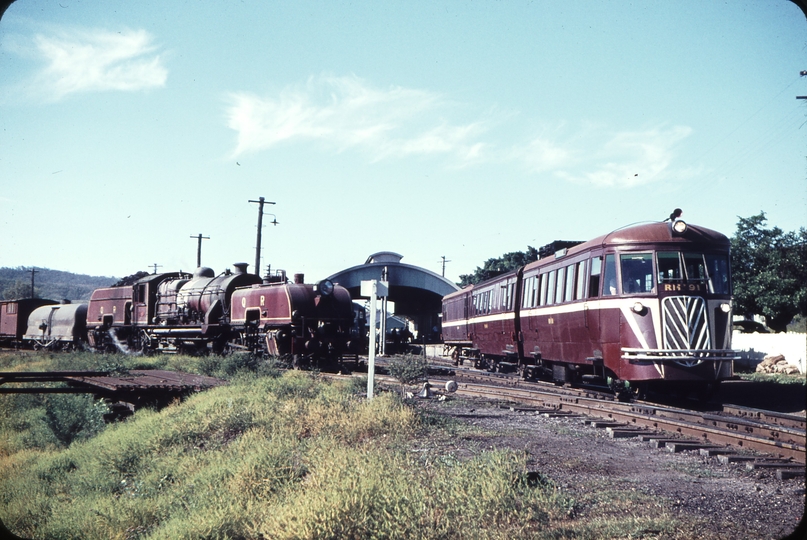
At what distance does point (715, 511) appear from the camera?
5.43m

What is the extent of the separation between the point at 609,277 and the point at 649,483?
20.6 ft

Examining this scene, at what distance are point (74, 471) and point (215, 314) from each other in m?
12.0

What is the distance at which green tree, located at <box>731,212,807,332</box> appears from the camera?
851 inches

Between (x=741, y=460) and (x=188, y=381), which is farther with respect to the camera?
(x=188, y=381)

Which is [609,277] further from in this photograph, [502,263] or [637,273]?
[502,263]

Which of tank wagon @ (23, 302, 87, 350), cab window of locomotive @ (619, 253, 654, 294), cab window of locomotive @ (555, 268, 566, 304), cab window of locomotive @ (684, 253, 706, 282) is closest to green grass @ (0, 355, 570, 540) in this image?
cab window of locomotive @ (619, 253, 654, 294)

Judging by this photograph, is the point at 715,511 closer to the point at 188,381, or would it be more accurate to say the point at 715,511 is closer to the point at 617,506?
the point at 617,506

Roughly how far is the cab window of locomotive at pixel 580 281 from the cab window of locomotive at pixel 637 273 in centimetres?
130

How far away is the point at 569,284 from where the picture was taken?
13977 mm

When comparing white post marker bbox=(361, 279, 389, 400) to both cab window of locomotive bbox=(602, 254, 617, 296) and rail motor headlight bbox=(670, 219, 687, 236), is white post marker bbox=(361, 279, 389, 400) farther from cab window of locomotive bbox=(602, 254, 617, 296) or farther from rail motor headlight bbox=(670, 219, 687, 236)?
rail motor headlight bbox=(670, 219, 687, 236)

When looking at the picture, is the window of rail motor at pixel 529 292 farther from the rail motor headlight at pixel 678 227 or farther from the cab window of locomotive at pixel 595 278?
the rail motor headlight at pixel 678 227

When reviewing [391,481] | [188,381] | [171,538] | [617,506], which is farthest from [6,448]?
[617,506]

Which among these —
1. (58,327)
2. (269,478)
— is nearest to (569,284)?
(269,478)

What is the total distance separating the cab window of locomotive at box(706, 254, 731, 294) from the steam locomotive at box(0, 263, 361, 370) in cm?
1267
